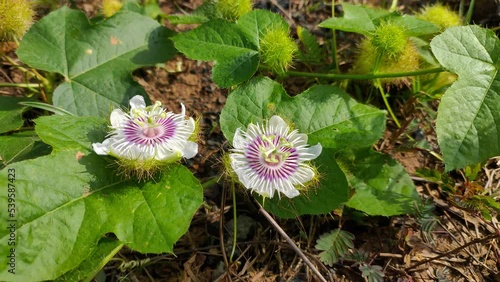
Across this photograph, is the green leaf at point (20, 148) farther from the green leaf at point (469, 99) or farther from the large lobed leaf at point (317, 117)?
the green leaf at point (469, 99)

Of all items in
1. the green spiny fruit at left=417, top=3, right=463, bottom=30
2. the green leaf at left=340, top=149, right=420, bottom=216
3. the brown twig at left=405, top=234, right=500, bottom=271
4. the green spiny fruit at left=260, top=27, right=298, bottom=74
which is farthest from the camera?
the green spiny fruit at left=417, top=3, right=463, bottom=30

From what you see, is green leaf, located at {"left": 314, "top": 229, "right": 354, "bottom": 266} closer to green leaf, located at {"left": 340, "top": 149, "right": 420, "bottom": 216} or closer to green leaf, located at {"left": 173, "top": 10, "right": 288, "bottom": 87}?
green leaf, located at {"left": 340, "top": 149, "right": 420, "bottom": 216}

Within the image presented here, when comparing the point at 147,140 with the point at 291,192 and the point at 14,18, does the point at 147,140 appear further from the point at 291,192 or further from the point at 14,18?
the point at 14,18

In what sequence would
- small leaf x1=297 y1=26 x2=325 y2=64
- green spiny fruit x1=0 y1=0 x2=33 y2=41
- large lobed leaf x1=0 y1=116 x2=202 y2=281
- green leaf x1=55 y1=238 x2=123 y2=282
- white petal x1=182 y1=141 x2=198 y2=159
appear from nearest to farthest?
large lobed leaf x1=0 y1=116 x2=202 y2=281
green leaf x1=55 y1=238 x2=123 y2=282
white petal x1=182 y1=141 x2=198 y2=159
green spiny fruit x1=0 y1=0 x2=33 y2=41
small leaf x1=297 y1=26 x2=325 y2=64

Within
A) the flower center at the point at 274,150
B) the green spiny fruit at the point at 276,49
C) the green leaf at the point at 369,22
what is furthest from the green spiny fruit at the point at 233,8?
the flower center at the point at 274,150

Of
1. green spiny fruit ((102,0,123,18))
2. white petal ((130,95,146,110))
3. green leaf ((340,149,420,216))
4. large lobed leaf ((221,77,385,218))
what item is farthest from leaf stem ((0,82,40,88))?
green leaf ((340,149,420,216))

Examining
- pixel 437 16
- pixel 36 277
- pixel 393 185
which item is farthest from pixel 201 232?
pixel 437 16

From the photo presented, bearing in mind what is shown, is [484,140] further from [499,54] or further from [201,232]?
[201,232]
